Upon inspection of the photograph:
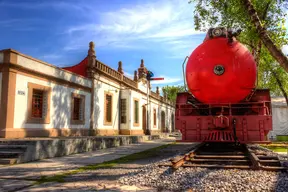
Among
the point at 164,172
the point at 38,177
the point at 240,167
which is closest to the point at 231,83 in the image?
the point at 240,167

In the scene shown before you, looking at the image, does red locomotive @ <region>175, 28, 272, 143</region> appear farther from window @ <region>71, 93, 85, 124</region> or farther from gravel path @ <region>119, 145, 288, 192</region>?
window @ <region>71, 93, 85, 124</region>

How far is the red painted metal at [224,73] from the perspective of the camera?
6750mm

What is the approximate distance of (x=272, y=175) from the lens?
4.56m

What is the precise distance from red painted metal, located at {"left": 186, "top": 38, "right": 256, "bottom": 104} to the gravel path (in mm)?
2554

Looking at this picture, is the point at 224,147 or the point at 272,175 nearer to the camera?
the point at 272,175

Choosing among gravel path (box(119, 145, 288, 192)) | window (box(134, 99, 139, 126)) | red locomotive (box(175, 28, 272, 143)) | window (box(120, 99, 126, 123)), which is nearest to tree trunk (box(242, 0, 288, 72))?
red locomotive (box(175, 28, 272, 143))

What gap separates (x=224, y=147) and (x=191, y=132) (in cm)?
184

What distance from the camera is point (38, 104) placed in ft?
42.0

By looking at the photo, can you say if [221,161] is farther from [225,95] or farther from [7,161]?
[7,161]

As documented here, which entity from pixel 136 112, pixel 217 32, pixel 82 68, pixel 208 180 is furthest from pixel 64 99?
pixel 208 180

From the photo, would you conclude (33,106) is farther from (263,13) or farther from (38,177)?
(263,13)

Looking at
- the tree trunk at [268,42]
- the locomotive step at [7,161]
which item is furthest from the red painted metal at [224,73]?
the locomotive step at [7,161]

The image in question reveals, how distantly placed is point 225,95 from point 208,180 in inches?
127

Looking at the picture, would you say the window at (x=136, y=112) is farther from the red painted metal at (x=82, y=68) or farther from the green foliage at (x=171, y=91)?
the green foliage at (x=171, y=91)
